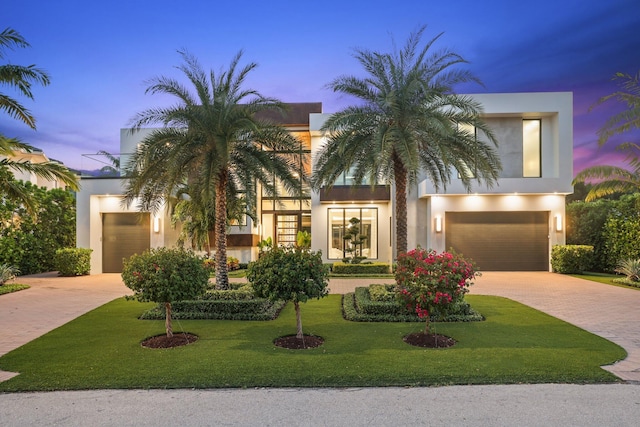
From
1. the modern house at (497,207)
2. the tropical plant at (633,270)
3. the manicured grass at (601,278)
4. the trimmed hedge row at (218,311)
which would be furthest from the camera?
the modern house at (497,207)

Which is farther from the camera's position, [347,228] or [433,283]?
[347,228]

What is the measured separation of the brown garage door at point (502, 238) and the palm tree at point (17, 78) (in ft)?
51.4

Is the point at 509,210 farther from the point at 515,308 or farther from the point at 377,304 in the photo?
the point at 377,304

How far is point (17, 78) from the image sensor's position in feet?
36.3

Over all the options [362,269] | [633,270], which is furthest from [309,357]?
[633,270]

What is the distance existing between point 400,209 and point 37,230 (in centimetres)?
1589

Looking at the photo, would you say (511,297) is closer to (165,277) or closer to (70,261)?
(165,277)

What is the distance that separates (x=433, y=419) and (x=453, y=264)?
3218mm

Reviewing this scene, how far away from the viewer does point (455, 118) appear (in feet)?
34.6

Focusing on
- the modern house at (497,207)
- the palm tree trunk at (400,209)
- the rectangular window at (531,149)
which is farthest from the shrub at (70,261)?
the rectangular window at (531,149)

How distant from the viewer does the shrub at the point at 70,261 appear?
16234 millimetres

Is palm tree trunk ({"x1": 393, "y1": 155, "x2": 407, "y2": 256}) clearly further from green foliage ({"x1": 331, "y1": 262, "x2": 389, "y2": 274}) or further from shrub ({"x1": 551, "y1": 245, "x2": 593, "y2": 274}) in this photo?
shrub ({"x1": 551, "y1": 245, "x2": 593, "y2": 274})

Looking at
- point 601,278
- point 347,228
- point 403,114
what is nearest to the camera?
point 403,114

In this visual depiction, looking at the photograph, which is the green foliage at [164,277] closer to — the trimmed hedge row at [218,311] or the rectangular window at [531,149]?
the trimmed hedge row at [218,311]
